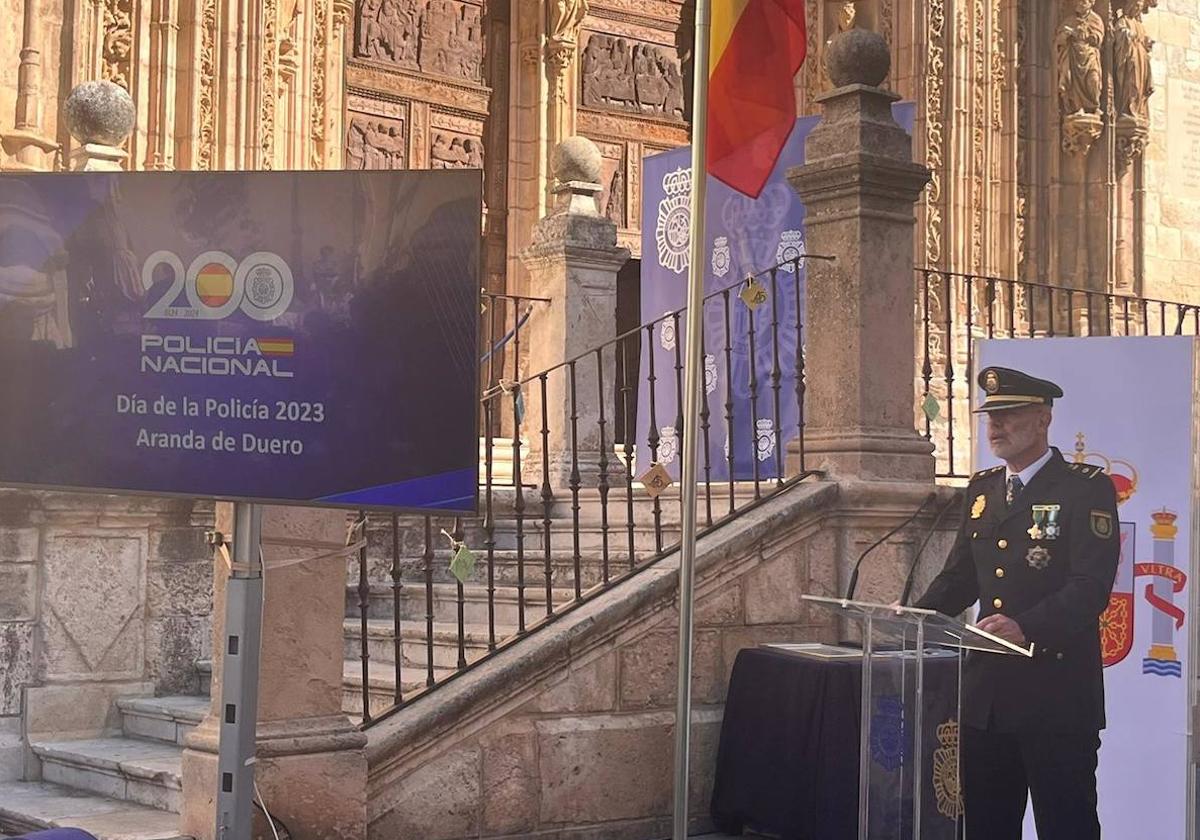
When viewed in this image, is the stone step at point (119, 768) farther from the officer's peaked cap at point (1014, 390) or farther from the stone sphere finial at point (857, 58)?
the stone sphere finial at point (857, 58)

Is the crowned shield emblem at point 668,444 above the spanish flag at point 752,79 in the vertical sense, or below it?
below

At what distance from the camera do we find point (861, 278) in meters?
7.82

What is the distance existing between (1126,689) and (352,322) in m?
3.19

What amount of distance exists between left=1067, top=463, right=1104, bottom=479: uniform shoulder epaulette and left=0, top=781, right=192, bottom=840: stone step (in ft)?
10.8

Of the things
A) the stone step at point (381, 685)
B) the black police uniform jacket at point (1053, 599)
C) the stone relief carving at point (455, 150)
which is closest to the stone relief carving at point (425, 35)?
the stone relief carving at point (455, 150)

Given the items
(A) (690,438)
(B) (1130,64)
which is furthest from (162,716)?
(B) (1130,64)

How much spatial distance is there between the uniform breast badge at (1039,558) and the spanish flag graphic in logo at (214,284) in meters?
2.90

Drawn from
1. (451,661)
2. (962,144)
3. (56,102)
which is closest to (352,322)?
(451,661)

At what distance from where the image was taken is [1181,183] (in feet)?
52.2

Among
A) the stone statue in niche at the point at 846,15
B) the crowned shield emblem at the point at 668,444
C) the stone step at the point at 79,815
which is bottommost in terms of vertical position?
the stone step at the point at 79,815

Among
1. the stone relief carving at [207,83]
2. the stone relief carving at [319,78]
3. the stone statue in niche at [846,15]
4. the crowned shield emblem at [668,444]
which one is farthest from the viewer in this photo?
the stone statue in niche at [846,15]

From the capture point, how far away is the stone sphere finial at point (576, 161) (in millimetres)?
9602

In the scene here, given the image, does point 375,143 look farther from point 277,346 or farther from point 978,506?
point 277,346

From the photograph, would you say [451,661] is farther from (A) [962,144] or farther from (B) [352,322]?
(A) [962,144]
